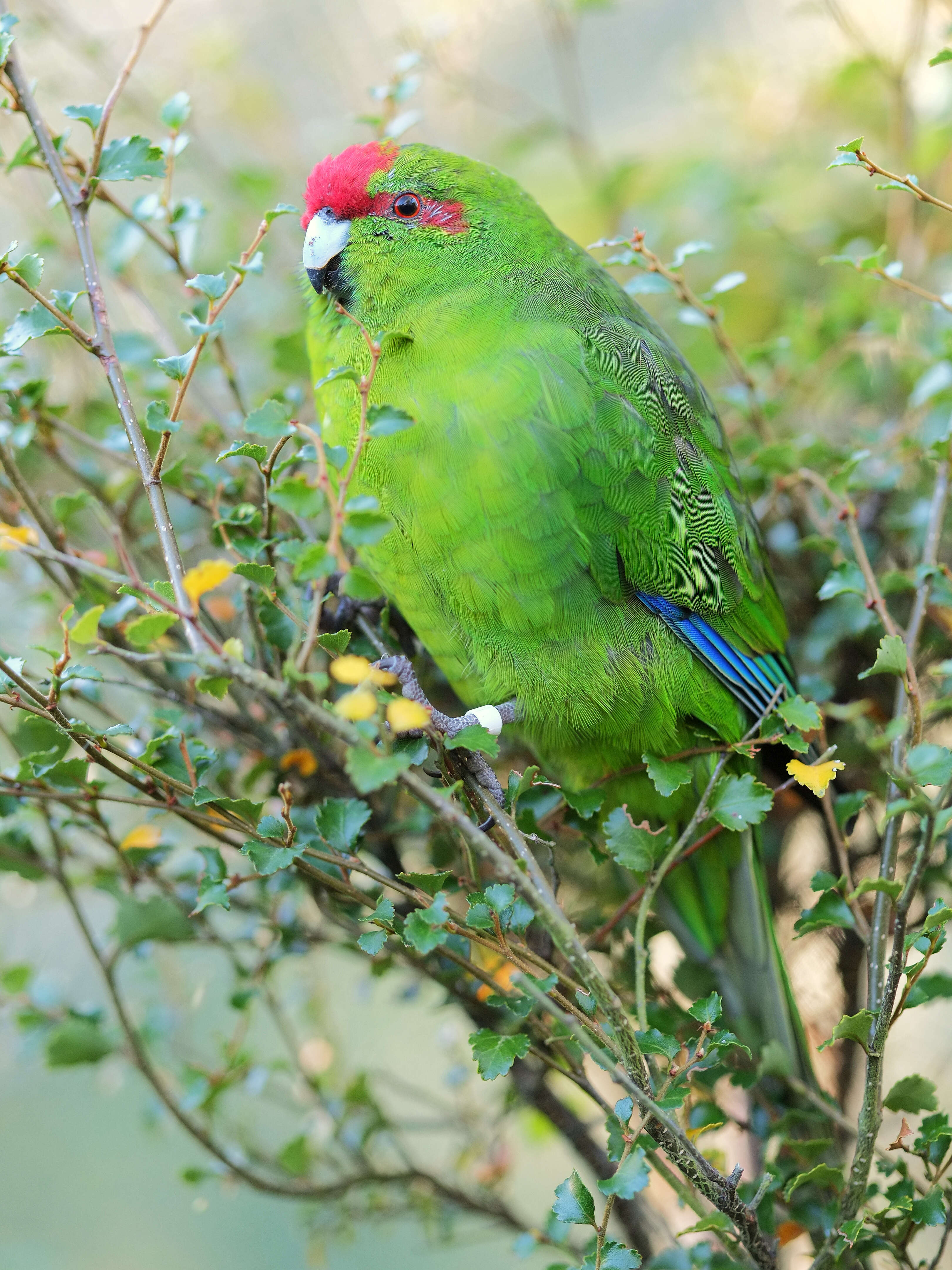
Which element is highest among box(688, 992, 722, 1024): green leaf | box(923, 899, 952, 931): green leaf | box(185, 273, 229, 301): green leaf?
box(185, 273, 229, 301): green leaf

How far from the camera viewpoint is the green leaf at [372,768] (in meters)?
0.61

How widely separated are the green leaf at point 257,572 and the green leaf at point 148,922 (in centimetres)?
49

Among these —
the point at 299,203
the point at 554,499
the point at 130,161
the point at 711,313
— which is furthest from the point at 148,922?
the point at 299,203

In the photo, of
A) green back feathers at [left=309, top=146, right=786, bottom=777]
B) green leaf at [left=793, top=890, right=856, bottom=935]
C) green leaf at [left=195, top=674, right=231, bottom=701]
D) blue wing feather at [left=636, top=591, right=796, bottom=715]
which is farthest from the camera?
blue wing feather at [left=636, top=591, right=796, bottom=715]

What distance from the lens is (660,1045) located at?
806 millimetres

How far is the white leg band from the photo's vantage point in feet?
3.97

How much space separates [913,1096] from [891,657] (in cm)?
42

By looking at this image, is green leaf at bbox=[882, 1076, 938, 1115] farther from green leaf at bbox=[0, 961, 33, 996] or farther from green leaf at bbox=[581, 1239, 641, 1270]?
green leaf at bbox=[0, 961, 33, 996]

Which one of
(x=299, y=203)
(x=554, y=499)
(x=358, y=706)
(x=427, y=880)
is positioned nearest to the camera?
(x=358, y=706)

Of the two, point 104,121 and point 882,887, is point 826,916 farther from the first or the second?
point 104,121

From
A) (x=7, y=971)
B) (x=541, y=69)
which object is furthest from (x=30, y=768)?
(x=541, y=69)

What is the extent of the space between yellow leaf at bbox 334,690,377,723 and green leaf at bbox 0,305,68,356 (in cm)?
46

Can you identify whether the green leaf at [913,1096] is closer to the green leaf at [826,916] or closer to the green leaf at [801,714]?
the green leaf at [826,916]

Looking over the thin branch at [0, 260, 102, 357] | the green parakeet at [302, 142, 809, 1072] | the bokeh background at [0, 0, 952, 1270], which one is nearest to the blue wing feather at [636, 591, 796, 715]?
the green parakeet at [302, 142, 809, 1072]
